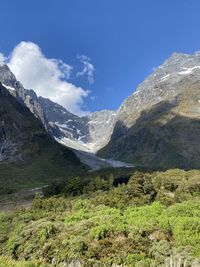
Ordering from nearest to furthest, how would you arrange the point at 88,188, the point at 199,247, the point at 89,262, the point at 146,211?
1. the point at 89,262
2. the point at 199,247
3. the point at 146,211
4. the point at 88,188

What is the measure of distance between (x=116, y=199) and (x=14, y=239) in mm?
25520

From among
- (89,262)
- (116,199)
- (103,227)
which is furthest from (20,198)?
(89,262)

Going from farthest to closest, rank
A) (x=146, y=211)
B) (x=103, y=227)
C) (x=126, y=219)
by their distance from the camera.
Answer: (x=146, y=211), (x=126, y=219), (x=103, y=227)

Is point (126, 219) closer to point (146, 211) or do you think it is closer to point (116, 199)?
point (146, 211)

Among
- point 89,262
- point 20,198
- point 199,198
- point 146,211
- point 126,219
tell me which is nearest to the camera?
point 89,262

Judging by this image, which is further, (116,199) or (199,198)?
(116,199)

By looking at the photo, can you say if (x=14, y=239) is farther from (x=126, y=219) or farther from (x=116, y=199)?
(x=116, y=199)

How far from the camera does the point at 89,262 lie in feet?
163

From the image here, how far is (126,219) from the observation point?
68.9 metres

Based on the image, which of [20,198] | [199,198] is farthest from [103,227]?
[20,198]

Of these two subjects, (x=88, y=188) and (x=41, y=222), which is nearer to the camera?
(x=41, y=222)

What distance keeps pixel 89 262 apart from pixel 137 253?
5874 mm

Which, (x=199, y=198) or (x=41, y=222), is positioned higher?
(x=199, y=198)

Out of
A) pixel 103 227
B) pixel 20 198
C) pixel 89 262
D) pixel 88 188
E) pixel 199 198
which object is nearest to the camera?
pixel 89 262
